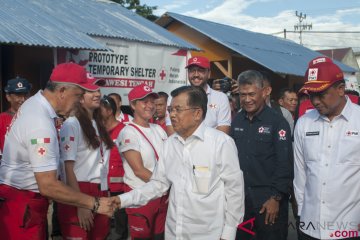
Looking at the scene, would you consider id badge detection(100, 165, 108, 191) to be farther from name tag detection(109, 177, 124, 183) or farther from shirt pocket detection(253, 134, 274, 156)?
name tag detection(109, 177, 124, 183)

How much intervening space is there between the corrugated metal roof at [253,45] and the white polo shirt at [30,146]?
36.6 ft

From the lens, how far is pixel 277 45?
18.8 m

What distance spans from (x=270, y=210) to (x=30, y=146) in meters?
2.10

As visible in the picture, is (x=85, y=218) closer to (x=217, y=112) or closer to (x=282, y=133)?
(x=282, y=133)

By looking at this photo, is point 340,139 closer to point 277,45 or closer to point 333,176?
point 333,176

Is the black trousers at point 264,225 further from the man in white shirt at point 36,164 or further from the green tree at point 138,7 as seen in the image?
the green tree at point 138,7

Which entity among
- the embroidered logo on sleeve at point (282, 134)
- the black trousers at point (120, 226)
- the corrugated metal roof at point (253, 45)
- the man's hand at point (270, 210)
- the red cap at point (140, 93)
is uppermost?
the corrugated metal roof at point (253, 45)

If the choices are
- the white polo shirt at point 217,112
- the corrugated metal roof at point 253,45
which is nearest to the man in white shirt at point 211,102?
the white polo shirt at point 217,112

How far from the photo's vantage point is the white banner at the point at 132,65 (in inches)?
358

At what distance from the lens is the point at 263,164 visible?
3.98 m

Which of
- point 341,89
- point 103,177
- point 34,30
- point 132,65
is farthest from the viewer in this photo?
point 132,65

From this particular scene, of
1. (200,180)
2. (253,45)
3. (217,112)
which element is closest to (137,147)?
(217,112)

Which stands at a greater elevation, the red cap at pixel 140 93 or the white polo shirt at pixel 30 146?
the red cap at pixel 140 93

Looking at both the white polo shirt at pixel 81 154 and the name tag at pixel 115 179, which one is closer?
the white polo shirt at pixel 81 154
